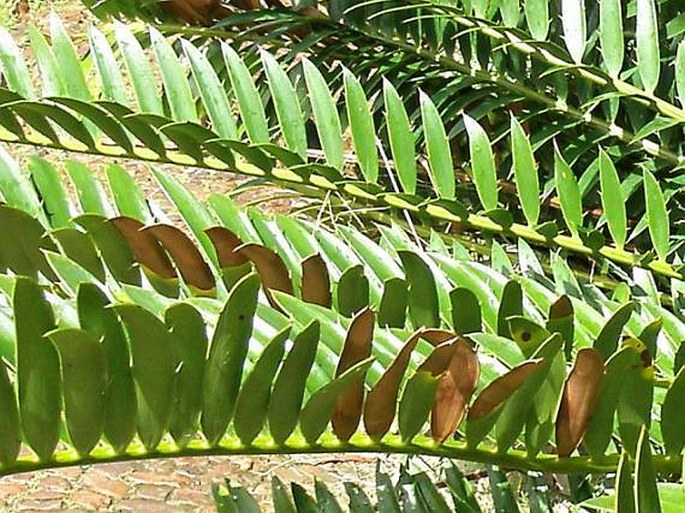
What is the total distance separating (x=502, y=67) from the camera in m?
1.33

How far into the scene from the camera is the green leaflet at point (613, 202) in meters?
1.00

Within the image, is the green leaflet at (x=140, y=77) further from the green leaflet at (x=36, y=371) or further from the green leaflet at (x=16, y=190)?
the green leaflet at (x=36, y=371)

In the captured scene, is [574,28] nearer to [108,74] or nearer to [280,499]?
[108,74]

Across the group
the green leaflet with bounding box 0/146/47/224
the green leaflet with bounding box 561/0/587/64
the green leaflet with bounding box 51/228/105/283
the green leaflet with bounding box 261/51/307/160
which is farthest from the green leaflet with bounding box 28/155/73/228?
the green leaflet with bounding box 561/0/587/64

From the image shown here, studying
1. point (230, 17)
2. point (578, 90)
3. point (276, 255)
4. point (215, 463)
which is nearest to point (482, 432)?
point (276, 255)

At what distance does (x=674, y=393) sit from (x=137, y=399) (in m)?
0.30

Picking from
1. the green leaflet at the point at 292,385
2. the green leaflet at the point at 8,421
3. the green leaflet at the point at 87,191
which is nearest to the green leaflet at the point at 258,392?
the green leaflet at the point at 292,385

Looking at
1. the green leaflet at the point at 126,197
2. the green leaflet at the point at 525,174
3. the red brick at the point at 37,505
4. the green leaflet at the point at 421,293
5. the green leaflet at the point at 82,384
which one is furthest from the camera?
the red brick at the point at 37,505

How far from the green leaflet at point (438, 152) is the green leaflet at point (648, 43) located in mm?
236

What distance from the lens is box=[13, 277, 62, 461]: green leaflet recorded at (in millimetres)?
537

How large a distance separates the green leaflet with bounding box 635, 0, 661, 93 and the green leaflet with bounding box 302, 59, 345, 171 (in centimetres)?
32

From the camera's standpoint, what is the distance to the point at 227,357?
0.59 m

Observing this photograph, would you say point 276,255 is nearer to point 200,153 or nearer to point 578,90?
point 200,153

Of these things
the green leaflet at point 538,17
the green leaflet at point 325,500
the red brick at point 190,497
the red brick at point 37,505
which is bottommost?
the red brick at point 190,497
